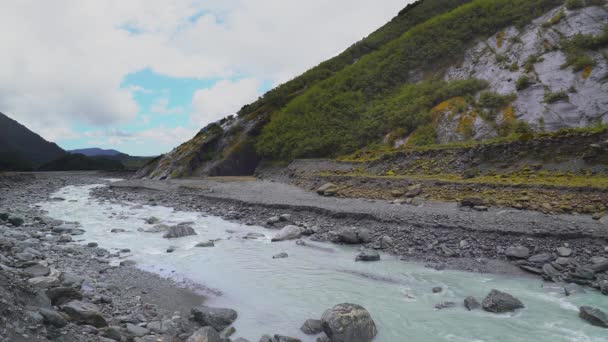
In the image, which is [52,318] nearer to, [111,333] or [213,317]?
[111,333]

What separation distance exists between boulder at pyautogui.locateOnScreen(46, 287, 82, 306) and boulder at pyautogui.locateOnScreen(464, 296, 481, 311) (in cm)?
951

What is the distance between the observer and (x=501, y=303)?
30.2 ft

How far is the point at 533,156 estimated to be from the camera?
67.9 ft

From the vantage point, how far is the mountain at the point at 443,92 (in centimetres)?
2825

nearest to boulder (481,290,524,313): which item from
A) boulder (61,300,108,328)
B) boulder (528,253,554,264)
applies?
boulder (528,253,554,264)

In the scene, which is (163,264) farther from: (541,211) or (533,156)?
(533,156)

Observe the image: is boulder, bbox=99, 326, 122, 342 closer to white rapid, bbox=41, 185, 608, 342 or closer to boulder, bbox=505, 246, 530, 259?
white rapid, bbox=41, 185, 608, 342

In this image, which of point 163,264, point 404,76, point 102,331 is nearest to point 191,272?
point 163,264

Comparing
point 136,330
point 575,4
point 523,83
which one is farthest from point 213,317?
point 575,4

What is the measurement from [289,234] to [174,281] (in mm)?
6878

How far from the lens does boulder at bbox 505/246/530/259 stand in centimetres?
1241

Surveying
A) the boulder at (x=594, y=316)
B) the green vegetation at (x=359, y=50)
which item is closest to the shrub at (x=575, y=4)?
the green vegetation at (x=359, y=50)

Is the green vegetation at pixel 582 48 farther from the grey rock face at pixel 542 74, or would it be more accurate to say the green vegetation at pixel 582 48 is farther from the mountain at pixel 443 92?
the grey rock face at pixel 542 74

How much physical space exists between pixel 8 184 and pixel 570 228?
2214 inches
